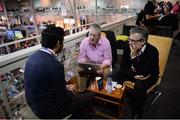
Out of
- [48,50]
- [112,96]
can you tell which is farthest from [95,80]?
[48,50]

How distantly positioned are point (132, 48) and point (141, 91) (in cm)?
56

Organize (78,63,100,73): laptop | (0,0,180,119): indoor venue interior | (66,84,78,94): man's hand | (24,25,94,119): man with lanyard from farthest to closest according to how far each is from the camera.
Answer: (78,63,100,73): laptop → (66,84,78,94): man's hand → (0,0,180,119): indoor venue interior → (24,25,94,119): man with lanyard

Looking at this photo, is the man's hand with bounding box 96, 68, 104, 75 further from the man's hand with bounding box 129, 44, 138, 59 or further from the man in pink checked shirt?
the man's hand with bounding box 129, 44, 138, 59

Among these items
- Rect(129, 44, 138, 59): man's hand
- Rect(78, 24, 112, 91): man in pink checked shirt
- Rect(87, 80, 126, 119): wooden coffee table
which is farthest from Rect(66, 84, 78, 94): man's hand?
Rect(129, 44, 138, 59): man's hand

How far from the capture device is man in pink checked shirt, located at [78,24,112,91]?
8.02 ft

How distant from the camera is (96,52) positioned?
257 cm

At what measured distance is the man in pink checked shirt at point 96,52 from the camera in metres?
2.45

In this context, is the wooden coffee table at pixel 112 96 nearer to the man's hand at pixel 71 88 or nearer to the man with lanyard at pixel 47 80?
the man's hand at pixel 71 88

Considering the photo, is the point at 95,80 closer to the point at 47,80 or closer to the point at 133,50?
the point at 133,50

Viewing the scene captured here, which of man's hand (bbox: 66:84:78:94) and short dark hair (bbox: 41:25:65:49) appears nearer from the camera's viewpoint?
short dark hair (bbox: 41:25:65:49)

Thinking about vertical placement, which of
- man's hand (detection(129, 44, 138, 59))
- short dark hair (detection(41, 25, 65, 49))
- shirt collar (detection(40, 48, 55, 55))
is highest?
short dark hair (detection(41, 25, 65, 49))

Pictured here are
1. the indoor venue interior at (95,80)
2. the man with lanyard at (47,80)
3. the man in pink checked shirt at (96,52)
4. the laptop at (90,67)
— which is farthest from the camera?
the man in pink checked shirt at (96,52)

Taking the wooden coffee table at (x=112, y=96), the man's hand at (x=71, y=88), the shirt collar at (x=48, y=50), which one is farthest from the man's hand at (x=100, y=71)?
the shirt collar at (x=48, y=50)

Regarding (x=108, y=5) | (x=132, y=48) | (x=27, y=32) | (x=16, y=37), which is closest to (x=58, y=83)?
(x=132, y=48)
